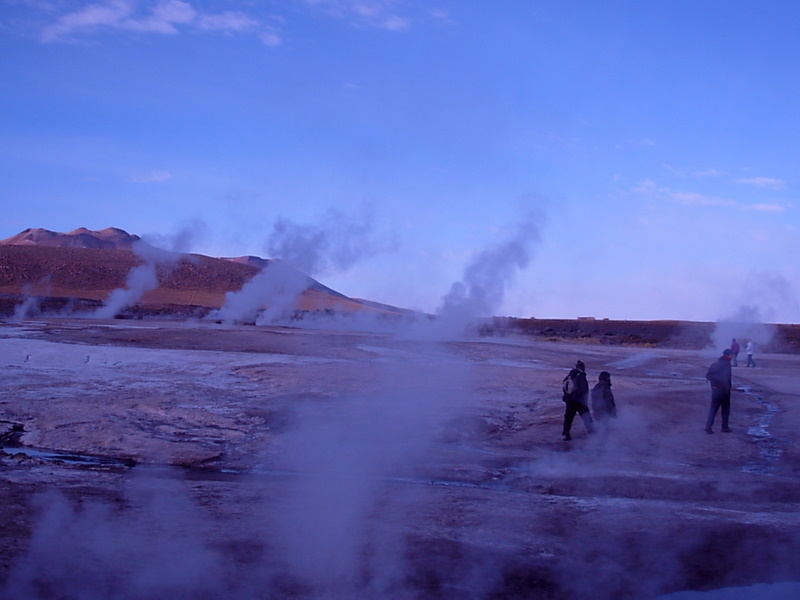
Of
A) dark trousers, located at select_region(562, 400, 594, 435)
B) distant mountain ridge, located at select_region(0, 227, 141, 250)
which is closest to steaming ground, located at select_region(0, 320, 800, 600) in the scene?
dark trousers, located at select_region(562, 400, 594, 435)

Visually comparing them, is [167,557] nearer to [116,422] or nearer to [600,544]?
[600,544]

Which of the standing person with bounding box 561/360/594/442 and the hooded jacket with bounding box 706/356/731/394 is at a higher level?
the hooded jacket with bounding box 706/356/731/394

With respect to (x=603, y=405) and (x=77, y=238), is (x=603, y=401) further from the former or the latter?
(x=77, y=238)

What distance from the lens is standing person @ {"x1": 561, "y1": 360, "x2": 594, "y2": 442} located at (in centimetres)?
1400

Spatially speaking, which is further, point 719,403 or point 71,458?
point 719,403

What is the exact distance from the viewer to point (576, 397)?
1402cm

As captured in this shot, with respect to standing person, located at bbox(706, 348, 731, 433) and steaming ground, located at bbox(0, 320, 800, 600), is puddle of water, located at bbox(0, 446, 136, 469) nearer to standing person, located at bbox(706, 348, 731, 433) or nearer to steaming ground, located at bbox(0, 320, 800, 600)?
steaming ground, located at bbox(0, 320, 800, 600)

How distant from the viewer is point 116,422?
1445cm

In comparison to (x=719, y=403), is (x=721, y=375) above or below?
above

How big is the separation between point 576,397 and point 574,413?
0.43 m

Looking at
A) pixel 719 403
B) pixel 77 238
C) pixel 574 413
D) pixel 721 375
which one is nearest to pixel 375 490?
pixel 574 413

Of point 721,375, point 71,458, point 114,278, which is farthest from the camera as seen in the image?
point 114,278

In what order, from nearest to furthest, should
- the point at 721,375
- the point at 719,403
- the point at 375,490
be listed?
1. the point at 375,490
2. the point at 721,375
3. the point at 719,403

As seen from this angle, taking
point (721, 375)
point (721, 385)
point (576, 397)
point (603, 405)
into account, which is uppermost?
point (721, 375)
